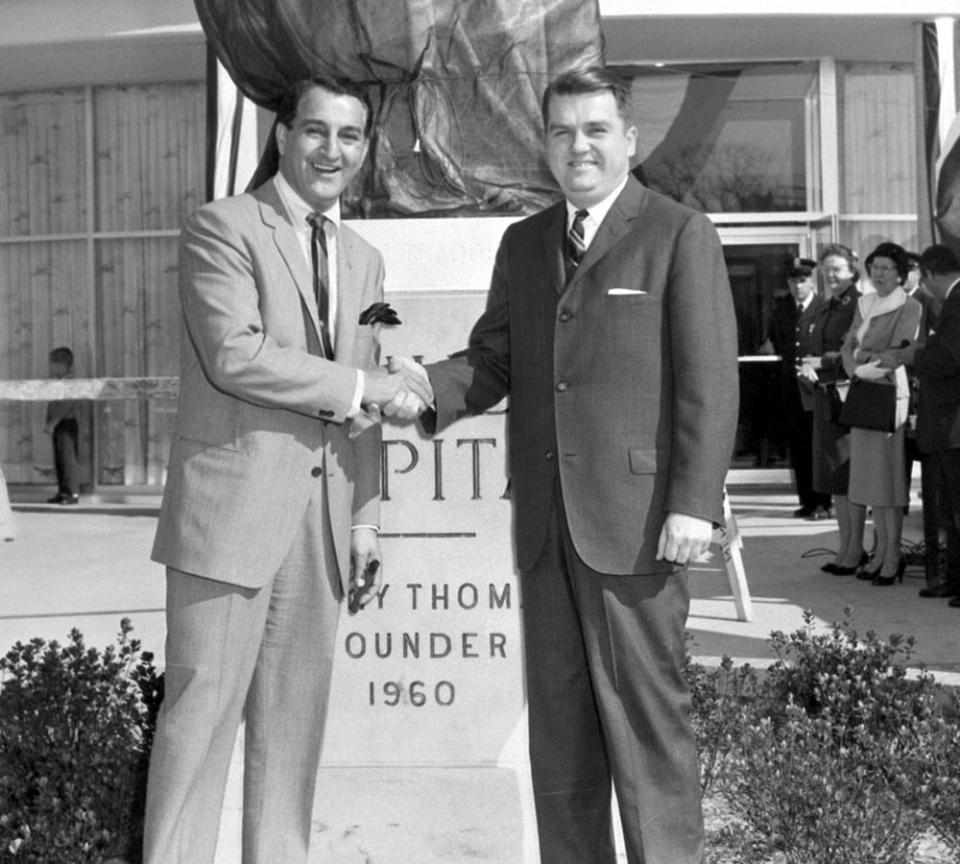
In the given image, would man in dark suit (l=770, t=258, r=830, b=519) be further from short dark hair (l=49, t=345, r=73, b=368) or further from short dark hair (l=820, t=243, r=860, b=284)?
short dark hair (l=49, t=345, r=73, b=368)

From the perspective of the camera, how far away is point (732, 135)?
15.7 meters

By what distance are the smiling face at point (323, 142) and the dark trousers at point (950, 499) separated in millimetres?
5637

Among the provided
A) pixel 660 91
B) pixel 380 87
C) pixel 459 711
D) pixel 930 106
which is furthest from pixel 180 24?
pixel 459 711

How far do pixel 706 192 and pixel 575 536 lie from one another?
1271cm

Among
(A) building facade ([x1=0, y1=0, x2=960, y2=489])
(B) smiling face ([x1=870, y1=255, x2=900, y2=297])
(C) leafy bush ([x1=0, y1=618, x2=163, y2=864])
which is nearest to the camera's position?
(C) leafy bush ([x1=0, y1=618, x2=163, y2=864])

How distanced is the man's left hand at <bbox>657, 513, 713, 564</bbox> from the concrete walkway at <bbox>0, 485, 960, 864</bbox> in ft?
4.59

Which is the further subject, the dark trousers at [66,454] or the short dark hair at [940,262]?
the dark trousers at [66,454]

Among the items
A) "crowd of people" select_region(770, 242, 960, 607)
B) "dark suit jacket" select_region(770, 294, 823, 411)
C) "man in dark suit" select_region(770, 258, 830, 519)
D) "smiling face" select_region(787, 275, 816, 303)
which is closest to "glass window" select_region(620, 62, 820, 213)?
"dark suit jacket" select_region(770, 294, 823, 411)

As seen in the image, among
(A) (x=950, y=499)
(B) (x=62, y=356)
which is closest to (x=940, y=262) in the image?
(A) (x=950, y=499)

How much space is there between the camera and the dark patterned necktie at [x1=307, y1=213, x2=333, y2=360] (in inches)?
148

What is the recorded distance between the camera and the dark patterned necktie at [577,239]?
→ 3.68 meters

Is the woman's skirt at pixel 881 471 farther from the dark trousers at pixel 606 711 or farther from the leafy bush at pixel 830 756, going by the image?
the dark trousers at pixel 606 711

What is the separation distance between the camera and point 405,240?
502cm

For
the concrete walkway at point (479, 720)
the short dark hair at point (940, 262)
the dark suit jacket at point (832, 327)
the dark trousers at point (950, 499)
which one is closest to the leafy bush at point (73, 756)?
the concrete walkway at point (479, 720)
